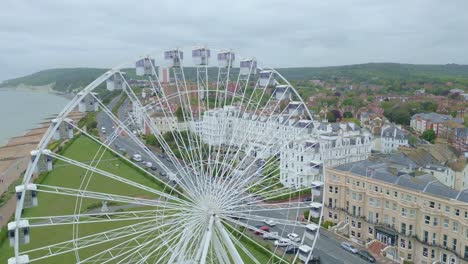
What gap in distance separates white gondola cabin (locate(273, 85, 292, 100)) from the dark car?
43.1 feet

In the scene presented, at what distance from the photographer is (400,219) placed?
27.2 meters

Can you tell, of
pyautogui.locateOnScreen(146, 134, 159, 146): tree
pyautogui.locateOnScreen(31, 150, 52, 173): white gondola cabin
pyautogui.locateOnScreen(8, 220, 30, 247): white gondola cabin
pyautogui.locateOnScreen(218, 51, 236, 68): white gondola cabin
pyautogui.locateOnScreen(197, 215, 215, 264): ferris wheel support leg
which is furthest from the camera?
pyautogui.locateOnScreen(146, 134, 159, 146): tree

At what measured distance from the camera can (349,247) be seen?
27703 millimetres

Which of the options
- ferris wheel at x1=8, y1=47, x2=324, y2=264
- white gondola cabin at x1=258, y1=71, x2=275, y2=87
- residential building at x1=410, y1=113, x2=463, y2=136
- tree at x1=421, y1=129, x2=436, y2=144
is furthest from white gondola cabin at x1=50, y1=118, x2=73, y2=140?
residential building at x1=410, y1=113, x2=463, y2=136

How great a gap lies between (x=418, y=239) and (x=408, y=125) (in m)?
64.8

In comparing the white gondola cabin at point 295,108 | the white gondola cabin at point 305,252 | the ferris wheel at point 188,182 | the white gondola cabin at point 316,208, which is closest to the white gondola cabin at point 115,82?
the ferris wheel at point 188,182

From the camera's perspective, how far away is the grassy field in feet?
87.9

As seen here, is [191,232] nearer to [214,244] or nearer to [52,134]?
[214,244]

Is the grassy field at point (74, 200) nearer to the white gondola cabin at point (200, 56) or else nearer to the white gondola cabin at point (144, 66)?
the white gondola cabin at point (144, 66)

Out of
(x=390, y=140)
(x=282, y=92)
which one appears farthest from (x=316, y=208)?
(x=390, y=140)

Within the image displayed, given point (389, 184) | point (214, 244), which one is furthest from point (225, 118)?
point (389, 184)

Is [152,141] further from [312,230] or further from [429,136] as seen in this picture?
[312,230]

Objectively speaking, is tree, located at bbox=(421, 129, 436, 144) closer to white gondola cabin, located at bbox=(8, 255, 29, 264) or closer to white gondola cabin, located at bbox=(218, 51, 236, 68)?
white gondola cabin, located at bbox=(218, 51, 236, 68)

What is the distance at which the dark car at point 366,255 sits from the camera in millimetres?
26219
